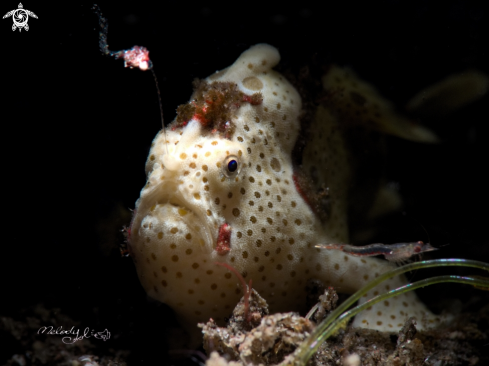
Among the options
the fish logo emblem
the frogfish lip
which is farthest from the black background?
the frogfish lip

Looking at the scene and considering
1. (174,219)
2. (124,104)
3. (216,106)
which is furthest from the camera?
(124,104)

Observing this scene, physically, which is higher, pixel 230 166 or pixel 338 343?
pixel 230 166

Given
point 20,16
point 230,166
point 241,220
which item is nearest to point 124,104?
point 20,16

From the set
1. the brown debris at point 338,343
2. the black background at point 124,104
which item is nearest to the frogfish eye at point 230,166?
the brown debris at point 338,343

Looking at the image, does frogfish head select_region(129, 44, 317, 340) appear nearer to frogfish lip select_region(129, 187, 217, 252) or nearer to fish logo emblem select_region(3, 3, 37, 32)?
frogfish lip select_region(129, 187, 217, 252)

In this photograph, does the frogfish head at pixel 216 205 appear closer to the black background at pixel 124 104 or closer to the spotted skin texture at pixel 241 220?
the spotted skin texture at pixel 241 220

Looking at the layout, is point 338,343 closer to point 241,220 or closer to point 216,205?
point 241,220

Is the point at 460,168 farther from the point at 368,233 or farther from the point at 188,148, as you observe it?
the point at 188,148
